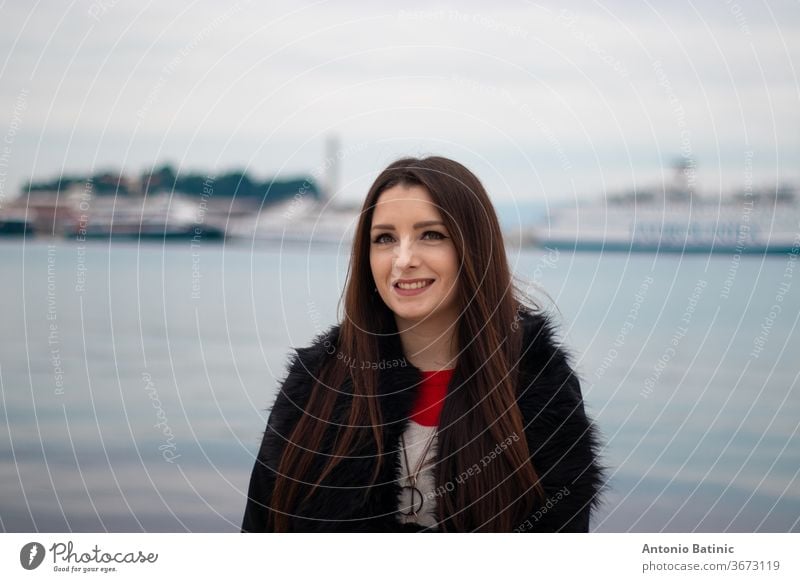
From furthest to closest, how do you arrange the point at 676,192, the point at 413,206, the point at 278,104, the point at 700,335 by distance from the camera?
the point at 700,335 → the point at 676,192 → the point at 278,104 → the point at 413,206

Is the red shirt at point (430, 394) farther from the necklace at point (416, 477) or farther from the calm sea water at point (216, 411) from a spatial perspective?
the calm sea water at point (216, 411)

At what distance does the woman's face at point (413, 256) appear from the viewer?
79.8 inches

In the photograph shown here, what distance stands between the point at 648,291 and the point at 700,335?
1.13m

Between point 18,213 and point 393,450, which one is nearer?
point 393,450

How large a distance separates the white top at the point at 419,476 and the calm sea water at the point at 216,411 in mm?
358

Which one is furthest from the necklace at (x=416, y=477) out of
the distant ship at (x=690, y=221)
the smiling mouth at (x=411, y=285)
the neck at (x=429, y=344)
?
the distant ship at (x=690, y=221)

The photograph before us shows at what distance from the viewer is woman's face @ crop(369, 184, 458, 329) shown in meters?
2.03

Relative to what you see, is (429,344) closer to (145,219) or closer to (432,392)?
(432,392)

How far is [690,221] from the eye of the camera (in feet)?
9.20

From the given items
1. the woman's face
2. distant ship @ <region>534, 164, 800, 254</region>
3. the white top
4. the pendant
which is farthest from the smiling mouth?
distant ship @ <region>534, 164, 800, 254</region>

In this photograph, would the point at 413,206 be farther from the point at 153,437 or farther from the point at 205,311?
the point at 205,311

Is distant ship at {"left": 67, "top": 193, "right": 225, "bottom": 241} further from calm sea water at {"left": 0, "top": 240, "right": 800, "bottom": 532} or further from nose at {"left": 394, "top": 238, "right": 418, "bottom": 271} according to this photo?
nose at {"left": 394, "top": 238, "right": 418, "bottom": 271}

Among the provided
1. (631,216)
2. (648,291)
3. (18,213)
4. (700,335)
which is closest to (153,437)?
(18,213)

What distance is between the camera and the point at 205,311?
13.3 ft
